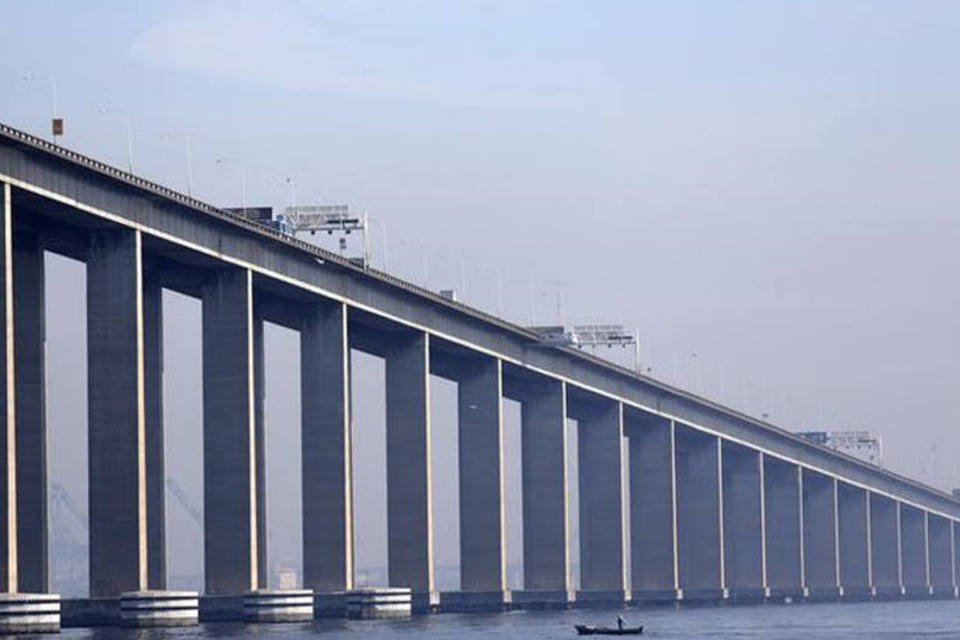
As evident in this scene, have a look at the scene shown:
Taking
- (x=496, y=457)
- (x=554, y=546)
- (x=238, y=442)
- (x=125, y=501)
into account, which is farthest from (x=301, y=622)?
(x=554, y=546)

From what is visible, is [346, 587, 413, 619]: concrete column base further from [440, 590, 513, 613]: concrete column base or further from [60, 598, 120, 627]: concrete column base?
[60, 598, 120, 627]: concrete column base

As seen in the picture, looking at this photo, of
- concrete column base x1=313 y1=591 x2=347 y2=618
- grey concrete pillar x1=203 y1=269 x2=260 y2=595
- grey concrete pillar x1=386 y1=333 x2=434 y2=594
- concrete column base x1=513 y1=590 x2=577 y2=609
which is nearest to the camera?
grey concrete pillar x1=203 y1=269 x2=260 y2=595

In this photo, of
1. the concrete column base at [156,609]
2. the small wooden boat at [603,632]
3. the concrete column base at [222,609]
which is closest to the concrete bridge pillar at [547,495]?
the small wooden boat at [603,632]

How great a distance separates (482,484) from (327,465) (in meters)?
31.2

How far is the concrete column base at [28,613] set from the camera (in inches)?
4072

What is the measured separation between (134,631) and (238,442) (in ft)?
66.8

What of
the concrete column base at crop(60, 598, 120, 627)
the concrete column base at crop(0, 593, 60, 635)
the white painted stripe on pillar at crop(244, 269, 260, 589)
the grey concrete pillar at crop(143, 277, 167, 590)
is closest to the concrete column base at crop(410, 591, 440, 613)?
the white painted stripe on pillar at crop(244, 269, 260, 589)

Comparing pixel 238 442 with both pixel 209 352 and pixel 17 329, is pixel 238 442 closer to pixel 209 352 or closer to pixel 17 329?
pixel 209 352

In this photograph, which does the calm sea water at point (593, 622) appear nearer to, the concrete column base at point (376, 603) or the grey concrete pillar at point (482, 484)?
the concrete column base at point (376, 603)

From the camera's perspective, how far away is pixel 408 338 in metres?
162

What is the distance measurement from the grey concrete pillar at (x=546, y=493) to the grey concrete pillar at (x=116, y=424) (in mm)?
73469

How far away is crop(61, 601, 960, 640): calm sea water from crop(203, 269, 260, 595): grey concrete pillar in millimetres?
4502

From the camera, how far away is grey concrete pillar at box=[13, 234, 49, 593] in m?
121

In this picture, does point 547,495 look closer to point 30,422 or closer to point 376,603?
point 376,603
